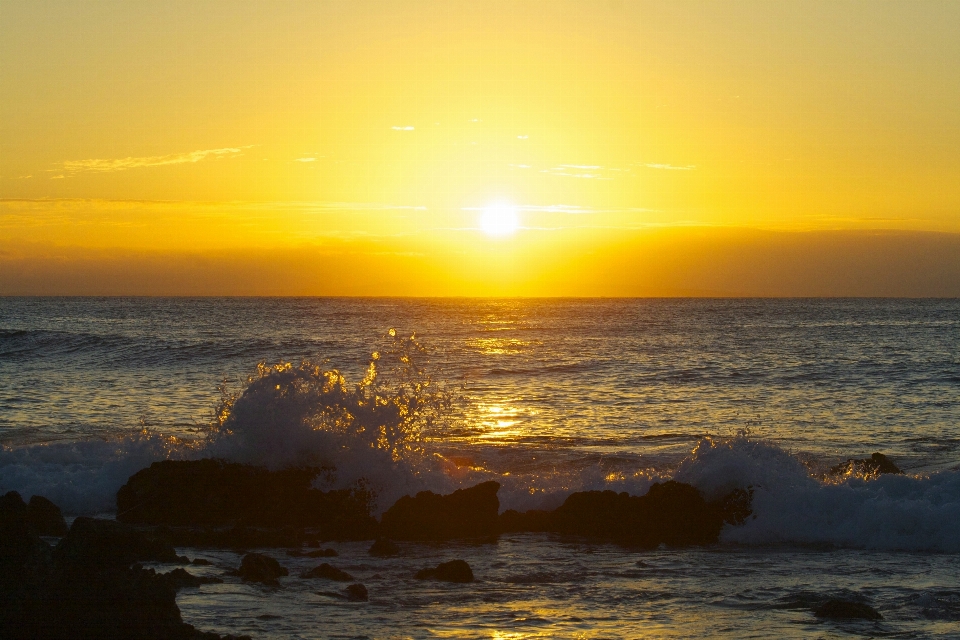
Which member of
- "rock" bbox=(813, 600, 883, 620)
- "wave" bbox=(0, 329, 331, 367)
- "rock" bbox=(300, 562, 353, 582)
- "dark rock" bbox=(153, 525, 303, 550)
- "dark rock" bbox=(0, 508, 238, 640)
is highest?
"dark rock" bbox=(0, 508, 238, 640)

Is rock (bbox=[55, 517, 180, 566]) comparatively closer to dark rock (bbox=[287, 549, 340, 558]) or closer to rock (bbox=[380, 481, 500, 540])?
dark rock (bbox=[287, 549, 340, 558])

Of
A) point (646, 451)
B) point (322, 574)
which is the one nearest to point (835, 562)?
point (322, 574)

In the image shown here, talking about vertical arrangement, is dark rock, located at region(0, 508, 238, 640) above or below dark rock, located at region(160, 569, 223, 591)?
above

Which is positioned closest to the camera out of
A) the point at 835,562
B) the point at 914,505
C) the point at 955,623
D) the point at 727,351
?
the point at 955,623

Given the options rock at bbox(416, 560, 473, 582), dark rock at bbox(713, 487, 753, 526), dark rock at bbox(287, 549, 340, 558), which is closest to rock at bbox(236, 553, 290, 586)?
dark rock at bbox(287, 549, 340, 558)

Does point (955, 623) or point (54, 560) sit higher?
point (54, 560)

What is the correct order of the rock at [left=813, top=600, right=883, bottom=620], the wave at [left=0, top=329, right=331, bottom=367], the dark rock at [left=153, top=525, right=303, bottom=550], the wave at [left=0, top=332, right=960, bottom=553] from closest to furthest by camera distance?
1. the rock at [left=813, top=600, right=883, bottom=620]
2. the dark rock at [left=153, top=525, right=303, bottom=550]
3. the wave at [left=0, top=332, right=960, bottom=553]
4. the wave at [left=0, top=329, right=331, bottom=367]

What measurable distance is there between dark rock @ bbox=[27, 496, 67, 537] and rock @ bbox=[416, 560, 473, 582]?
4.89 m

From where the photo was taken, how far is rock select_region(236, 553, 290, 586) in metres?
8.78

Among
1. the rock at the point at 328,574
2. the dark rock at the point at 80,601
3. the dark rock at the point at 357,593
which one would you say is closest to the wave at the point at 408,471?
the rock at the point at 328,574

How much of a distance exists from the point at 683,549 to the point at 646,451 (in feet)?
21.8

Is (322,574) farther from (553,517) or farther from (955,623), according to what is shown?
(955,623)

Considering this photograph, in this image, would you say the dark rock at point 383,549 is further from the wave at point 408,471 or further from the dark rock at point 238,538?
the wave at point 408,471

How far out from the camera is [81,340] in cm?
4316
